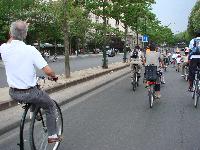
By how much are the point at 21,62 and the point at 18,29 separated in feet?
1.46

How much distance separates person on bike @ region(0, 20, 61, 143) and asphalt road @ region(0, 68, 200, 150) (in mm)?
1473

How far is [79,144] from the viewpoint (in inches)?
335

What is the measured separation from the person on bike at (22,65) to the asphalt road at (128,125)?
1.47m

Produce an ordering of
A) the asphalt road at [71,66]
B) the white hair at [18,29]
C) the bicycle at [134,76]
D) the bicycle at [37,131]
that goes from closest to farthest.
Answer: the white hair at [18,29], the bicycle at [37,131], the bicycle at [134,76], the asphalt road at [71,66]

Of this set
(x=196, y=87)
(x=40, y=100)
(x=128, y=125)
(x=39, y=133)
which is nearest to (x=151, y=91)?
(x=196, y=87)

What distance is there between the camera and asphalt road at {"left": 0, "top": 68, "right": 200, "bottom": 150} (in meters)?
8.46

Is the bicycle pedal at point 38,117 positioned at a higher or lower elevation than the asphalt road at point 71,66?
higher

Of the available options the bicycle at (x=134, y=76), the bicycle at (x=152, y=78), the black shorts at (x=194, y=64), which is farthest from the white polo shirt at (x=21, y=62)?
the bicycle at (x=134, y=76)

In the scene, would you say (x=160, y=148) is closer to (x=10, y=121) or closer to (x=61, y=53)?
(x=10, y=121)

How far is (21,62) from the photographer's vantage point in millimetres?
7062

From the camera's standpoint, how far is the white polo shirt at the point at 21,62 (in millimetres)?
7043

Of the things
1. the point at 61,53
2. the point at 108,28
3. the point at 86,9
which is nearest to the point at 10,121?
the point at 86,9

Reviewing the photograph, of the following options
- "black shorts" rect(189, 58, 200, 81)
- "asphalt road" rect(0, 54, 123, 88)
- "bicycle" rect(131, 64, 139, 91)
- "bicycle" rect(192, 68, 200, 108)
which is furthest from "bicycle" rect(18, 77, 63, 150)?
"asphalt road" rect(0, 54, 123, 88)

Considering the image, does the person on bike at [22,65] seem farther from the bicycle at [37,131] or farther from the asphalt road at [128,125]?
the asphalt road at [128,125]
